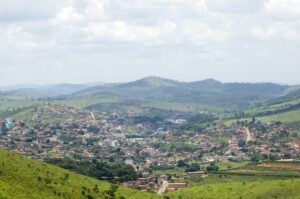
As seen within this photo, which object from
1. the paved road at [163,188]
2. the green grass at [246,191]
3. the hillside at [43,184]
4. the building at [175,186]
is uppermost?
the hillside at [43,184]

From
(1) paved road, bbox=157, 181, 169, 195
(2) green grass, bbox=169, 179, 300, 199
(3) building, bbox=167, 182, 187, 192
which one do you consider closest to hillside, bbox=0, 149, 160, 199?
(2) green grass, bbox=169, 179, 300, 199

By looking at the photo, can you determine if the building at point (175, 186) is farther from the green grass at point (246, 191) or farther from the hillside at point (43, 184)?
the hillside at point (43, 184)

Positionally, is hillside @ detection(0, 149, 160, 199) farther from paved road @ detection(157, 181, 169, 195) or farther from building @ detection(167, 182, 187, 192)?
building @ detection(167, 182, 187, 192)

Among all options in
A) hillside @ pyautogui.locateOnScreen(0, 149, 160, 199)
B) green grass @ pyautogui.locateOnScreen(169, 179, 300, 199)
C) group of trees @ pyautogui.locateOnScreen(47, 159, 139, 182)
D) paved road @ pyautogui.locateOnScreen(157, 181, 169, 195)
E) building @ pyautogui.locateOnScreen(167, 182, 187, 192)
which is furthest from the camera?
group of trees @ pyautogui.locateOnScreen(47, 159, 139, 182)

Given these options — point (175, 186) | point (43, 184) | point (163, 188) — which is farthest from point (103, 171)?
point (43, 184)

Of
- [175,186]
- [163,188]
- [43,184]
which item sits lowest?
[163,188]

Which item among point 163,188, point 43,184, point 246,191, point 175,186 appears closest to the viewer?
point 43,184

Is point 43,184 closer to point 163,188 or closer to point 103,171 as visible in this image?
point 163,188

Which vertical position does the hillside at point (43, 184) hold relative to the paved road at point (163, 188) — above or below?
above

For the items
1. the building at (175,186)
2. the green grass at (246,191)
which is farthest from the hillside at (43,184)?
the building at (175,186)
